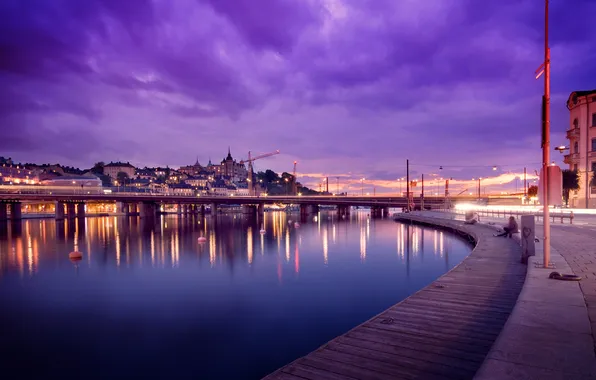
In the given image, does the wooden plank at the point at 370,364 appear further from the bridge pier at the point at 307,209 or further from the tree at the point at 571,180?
the bridge pier at the point at 307,209

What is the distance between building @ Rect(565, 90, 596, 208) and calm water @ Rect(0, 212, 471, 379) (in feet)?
132

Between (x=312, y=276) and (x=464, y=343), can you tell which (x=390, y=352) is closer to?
(x=464, y=343)

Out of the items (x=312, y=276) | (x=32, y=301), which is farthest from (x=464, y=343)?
(x=32, y=301)

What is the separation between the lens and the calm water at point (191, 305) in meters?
12.4

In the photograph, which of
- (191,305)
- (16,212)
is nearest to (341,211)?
(16,212)

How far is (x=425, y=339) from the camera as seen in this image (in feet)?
27.8

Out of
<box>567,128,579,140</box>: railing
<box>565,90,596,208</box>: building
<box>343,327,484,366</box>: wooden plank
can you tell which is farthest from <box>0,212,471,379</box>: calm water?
<box>567,128,579,140</box>: railing

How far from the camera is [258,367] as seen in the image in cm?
1155

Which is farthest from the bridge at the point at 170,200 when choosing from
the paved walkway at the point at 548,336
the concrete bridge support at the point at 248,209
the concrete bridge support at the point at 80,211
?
the paved walkway at the point at 548,336

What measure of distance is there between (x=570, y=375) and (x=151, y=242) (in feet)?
173

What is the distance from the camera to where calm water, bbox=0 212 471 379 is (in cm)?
1238

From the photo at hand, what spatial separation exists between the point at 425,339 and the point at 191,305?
14.1 m

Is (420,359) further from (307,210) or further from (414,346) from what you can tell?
(307,210)

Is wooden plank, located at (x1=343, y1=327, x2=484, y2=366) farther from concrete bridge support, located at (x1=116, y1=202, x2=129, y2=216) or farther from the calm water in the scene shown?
concrete bridge support, located at (x1=116, y1=202, x2=129, y2=216)
